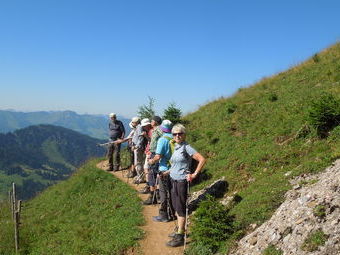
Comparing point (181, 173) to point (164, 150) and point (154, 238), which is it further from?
point (154, 238)

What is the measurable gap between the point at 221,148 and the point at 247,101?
7327mm

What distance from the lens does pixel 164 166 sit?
11.2 metres

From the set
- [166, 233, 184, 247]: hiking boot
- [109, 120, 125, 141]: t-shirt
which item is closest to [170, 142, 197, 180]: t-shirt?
[166, 233, 184, 247]: hiking boot

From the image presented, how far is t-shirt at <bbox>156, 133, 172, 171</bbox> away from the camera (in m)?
10.7

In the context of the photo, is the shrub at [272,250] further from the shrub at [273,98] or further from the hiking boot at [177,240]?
the shrub at [273,98]

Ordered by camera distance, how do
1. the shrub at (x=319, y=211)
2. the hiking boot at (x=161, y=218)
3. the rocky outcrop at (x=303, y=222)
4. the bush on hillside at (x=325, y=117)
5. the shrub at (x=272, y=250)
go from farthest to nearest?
the bush on hillside at (x=325, y=117) < the hiking boot at (x=161, y=218) < the shrub at (x=319, y=211) < the shrub at (x=272, y=250) < the rocky outcrop at (x=303, y=222)

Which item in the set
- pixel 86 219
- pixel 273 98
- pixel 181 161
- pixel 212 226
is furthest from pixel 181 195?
pixel 273 98

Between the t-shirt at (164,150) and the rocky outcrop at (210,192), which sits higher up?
the t-shirt at (164,150)

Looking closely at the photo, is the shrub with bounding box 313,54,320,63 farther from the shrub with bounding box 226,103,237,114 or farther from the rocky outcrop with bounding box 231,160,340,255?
the rocky outcrop with bounding box 231,160,340,255

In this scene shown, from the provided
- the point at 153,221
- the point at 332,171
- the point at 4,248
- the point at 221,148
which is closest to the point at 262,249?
the point at 332,171

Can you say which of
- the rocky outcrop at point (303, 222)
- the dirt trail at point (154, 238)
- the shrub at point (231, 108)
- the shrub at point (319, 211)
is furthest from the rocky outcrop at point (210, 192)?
the shrub at point (231, 108)

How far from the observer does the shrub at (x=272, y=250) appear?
7215 mm

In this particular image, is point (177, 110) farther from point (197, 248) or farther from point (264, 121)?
point (197, 248)

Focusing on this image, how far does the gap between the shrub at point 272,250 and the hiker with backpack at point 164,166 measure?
13.5 ft
